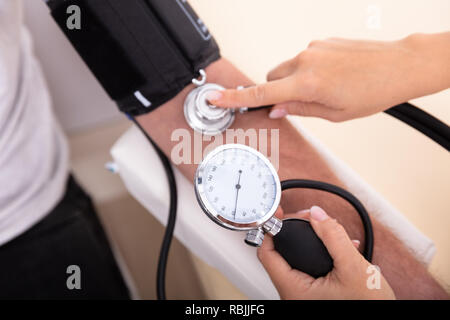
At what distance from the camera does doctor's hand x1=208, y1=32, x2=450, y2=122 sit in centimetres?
58

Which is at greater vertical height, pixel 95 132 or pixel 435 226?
pixel 95 132

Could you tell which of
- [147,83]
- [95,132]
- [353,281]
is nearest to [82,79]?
[95,132]

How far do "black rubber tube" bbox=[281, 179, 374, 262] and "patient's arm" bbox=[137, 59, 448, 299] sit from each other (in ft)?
0.13

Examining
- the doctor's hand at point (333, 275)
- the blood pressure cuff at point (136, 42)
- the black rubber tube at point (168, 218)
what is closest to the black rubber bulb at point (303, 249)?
the doctor's hand at point (333, 275)

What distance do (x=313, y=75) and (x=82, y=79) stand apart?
802mm

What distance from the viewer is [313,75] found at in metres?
0.58

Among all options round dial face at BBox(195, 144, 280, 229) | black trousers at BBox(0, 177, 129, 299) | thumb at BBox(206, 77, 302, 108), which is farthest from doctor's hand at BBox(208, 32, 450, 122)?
black trousers at BBox(0, 177, 129, 299)

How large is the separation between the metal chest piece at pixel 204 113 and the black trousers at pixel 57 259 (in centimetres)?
48

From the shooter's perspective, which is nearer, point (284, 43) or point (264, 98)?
point (264, 98)

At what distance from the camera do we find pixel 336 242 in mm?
492

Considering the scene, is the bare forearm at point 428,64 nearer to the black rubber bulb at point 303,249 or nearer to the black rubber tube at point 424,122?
the black rubber tube at point 424,122

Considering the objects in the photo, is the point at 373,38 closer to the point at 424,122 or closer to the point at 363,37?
the point at 363,37

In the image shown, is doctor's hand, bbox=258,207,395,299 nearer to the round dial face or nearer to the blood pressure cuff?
the round dial face
